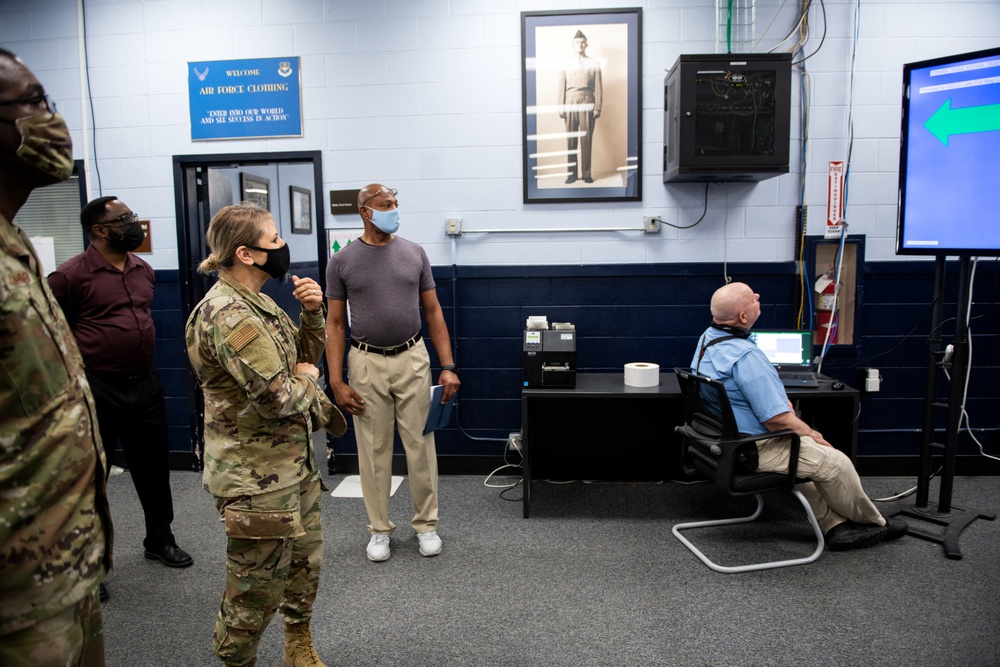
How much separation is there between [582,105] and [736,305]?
5.08 feet

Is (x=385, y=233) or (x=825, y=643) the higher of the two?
(x=385, y=233)

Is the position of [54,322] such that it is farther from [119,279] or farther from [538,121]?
[538,121]

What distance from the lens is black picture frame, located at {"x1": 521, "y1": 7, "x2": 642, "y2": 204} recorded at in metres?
3.51

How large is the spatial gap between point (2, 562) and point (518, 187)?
302cm

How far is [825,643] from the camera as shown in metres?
2.11

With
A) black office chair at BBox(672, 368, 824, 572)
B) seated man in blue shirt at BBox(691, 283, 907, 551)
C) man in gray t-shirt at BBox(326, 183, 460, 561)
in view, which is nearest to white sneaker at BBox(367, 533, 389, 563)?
man in gray t-shirt at BBox(326, 183, 460, 561)

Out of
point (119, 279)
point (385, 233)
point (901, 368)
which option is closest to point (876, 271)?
point (901, 368)

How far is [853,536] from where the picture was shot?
2750 mm

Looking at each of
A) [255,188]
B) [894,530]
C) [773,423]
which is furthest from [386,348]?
[255,188]

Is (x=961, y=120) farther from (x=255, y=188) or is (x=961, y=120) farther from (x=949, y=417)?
(x=255, y=188)

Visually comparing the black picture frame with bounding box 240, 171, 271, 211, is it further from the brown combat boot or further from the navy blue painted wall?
the brown combat boot

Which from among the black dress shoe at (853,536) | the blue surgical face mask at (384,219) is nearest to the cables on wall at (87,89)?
Result: the blue surgical face mask at (384,219)

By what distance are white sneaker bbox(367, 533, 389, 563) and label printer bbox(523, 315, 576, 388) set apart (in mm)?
981

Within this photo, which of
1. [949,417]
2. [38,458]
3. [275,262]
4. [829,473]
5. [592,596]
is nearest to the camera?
[38,458]
